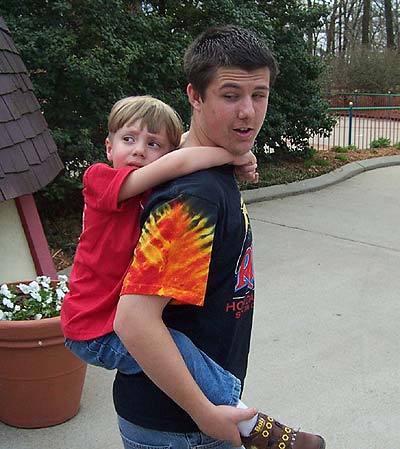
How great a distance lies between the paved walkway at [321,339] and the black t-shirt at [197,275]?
1.70 meters

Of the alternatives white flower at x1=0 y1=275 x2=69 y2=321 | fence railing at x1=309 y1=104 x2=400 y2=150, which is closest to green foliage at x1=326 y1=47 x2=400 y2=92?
fence railing at x1=309 y1=104 x2=400 y2=150

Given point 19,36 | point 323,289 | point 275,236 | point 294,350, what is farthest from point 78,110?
point 294,350

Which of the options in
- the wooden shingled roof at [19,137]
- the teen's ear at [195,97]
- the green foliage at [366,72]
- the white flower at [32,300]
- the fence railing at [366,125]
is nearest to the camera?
the teen's ear at [195,97]

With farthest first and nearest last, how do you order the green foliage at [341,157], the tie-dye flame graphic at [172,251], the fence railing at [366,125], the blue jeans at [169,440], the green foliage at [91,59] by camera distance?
the fence railing at [366,125] → the green foliage at [341,157] → the green foliage at [91,59] → the blue jeans at [169,440] → the tie-dye flame graphic at [172,251]

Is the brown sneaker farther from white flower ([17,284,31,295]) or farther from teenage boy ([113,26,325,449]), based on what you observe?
white flower ([17,284,31,295])

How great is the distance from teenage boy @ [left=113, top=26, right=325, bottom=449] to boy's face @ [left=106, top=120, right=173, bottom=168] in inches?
5.9

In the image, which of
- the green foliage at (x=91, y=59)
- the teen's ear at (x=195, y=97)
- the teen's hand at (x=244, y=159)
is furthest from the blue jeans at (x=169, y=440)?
the green foliage at (x=91, y=59)

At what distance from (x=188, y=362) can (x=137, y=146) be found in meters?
0.54

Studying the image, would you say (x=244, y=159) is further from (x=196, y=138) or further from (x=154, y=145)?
(x=154, y=145)

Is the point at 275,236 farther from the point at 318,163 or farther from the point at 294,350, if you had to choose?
the point at 318,163

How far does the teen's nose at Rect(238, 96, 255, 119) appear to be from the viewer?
137 centimetres

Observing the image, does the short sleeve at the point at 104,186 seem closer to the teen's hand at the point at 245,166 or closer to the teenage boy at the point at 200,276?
the teenage boy at the point at 200,276

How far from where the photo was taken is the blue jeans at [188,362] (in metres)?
1.40

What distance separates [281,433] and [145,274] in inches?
23.4
